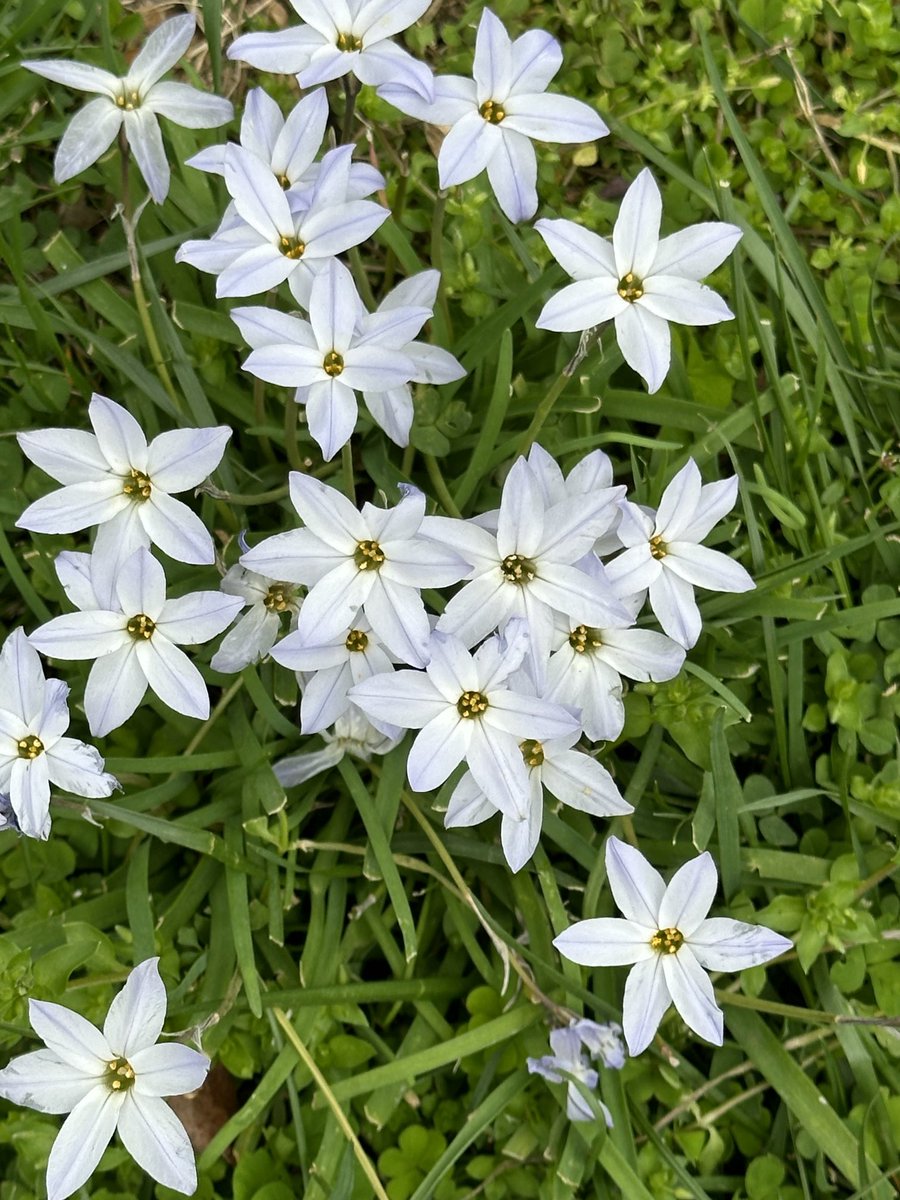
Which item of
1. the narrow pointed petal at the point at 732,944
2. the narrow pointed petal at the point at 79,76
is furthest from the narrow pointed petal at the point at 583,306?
the narrow pointed petal at the point at 732,944

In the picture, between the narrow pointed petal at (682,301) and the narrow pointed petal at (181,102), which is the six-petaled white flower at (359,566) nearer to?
the narrow pointed petal at (682,301)

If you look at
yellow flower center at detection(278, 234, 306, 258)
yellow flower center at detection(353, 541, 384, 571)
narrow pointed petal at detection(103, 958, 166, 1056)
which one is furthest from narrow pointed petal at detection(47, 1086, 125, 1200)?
yellow flower center at detection(278, 234, 306, 258)

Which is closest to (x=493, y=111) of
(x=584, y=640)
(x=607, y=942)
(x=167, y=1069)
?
(x=584, y=640)

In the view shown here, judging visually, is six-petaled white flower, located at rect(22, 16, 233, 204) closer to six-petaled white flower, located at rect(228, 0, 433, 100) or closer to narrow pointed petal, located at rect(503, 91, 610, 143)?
six-petaled white flower, located at rect(228, 0, 433, 100)

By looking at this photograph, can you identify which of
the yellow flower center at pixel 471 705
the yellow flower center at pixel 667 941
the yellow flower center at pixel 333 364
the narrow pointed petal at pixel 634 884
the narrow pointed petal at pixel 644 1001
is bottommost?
the narrow pointed petal at pixel 644 1001

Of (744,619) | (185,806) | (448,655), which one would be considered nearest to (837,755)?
(744,619)

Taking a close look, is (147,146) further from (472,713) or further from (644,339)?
(472,713)

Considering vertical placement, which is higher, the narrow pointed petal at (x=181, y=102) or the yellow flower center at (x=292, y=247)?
the narrow pointed petal at (x=181, y=102)
